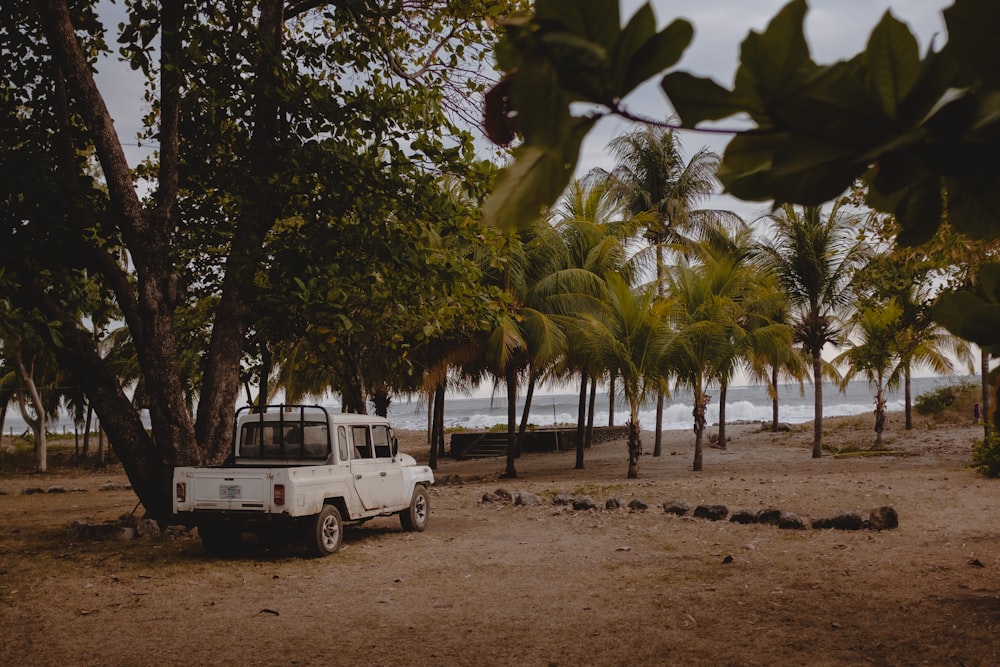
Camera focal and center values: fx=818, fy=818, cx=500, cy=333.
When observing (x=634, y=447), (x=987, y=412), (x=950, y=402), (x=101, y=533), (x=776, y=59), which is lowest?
(x=101, y=533)

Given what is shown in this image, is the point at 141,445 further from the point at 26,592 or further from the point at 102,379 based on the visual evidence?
the point at 26,592

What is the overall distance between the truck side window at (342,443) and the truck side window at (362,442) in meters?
0.30

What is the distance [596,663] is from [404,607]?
2241 mm

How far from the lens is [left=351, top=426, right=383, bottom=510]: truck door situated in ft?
33.8

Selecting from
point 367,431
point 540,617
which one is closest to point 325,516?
point 367,431

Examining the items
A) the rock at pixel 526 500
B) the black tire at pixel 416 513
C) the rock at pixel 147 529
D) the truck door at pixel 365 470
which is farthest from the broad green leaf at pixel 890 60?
the rock at pixel 526 500

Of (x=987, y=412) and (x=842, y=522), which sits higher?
(x=987, y=412)

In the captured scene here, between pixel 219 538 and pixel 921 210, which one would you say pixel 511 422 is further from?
pixel 921 210

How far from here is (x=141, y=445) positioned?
11438 millimetres

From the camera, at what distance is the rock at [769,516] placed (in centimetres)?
1084

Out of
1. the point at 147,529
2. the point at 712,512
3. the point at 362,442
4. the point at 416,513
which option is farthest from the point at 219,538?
the point at 712,512

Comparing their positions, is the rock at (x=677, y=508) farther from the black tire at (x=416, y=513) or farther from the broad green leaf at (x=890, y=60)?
the broad green leaf at (x=890, y=60)

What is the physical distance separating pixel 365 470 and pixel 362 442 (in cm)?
40

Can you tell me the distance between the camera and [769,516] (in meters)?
10.9
